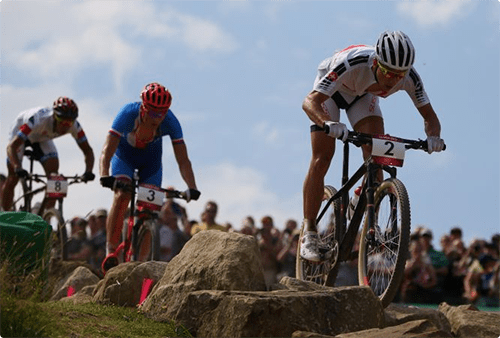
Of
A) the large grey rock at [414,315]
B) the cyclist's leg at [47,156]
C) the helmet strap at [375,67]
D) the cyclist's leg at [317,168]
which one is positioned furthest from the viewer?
the cyclist's leg at [47,156]

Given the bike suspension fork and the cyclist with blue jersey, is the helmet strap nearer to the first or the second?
the bike suspension fork

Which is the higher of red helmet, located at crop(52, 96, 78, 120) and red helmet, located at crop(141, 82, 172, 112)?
red helmet, located at crop(52, 96, 78, 120)

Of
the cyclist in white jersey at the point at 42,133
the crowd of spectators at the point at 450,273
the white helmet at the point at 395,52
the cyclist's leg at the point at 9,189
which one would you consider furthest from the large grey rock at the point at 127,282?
the cyclist's leg at the point at 9,189

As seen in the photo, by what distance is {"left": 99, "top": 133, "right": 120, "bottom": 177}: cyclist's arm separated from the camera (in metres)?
11.5

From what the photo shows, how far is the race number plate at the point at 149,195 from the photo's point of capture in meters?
11.5

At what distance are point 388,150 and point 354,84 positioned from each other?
3.49 feet

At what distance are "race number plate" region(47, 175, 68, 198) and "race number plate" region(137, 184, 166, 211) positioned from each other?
4.38 m

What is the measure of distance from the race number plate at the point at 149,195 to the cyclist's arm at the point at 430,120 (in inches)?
140

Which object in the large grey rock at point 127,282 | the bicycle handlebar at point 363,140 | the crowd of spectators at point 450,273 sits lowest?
the large grey rock at point 127,282

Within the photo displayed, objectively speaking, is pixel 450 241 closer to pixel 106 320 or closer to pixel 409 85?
pixel 409 85

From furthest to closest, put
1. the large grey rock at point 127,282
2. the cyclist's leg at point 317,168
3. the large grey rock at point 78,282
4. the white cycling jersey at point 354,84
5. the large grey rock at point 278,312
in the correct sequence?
the large grey rock at point 78,282
the large grey rock at point 127,282
the cyclist's leg at point 317,168
the white cycling jersey at point 354,84
the large grey rock at point 278,312

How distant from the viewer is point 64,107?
50.0ft

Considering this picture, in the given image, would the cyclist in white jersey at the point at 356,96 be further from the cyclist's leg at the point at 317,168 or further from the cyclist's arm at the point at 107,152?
the cyclist's arm at the point at 107,152

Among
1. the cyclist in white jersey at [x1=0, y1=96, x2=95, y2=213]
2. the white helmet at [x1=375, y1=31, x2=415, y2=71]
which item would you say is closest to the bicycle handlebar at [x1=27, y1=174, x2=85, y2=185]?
the cyclist in white jersey at [x1=0, y1=96, x2=95, y2=213]
